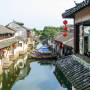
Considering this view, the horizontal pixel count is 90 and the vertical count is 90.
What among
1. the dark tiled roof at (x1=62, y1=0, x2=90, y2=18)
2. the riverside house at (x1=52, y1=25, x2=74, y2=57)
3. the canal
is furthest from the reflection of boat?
the dark tiled roof at (x1=62, y1=0, x2=90, y2=18)

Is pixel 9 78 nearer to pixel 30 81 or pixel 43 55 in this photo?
pixel 30 81

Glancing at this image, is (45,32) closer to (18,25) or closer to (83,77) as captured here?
(18,25)

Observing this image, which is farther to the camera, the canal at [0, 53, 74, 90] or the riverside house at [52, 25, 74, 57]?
the riverside house at [52, 25, 74, 57]

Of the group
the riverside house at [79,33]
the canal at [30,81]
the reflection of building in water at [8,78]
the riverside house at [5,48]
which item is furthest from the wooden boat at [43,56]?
the riverside house at [79,33]

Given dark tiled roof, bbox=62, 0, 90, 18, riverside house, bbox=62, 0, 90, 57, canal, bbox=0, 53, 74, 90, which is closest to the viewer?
dark tiled roof, bbox=62, 0, 90, 18

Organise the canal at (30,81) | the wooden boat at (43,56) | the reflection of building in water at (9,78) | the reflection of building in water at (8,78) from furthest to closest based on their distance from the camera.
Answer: the wooden boat at (43,56), the reflection of building in water at (9,78), the reflection of building in water at (8,78), the canal at (30,81)

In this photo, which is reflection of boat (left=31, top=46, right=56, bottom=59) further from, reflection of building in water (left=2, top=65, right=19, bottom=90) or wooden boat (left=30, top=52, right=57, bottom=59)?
reflection of building in water (left=2, top=65, right=19, bottom=90)

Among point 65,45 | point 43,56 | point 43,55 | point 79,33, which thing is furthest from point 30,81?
point 43,55

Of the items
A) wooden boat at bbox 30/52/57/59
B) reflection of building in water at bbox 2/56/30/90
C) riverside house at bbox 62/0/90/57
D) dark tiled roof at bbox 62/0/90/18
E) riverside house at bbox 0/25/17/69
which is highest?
dark tiled roof at bbox 62/0/90/18

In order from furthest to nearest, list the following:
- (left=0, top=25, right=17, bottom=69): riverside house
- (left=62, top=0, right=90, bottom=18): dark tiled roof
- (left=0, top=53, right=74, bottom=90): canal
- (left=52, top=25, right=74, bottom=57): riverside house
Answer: (left=52, top=25, right=74, bottom=57): riverside house < (left=0, top=25, right=17, bottom=69): riverside house < (left=0, top=53, right=74, bottom=90): canal < (left=62, top=0, right=90, bottom=18): dark tiled roof

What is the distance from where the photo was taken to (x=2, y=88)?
21.5m

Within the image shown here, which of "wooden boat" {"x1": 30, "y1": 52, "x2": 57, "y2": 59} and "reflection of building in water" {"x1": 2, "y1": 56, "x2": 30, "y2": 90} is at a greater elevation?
"reflection of building in water" {"x1": 2, "y1": 56, "x2": 30, "y2": 90}

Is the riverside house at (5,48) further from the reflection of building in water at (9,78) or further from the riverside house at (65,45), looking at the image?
the riverside house at (65,45)

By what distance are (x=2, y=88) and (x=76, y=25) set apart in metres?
12.7
